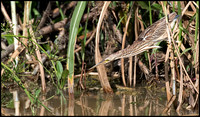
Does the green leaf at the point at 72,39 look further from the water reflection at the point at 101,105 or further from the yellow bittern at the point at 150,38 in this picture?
the yellow bittern at the point at 150,38

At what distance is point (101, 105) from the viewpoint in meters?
2.50

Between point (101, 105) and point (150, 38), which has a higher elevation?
point (150, 38)

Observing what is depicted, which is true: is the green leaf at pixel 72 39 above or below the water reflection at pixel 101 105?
above

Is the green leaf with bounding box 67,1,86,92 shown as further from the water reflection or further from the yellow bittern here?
the yellow bittern

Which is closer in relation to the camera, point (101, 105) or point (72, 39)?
point (101, 105)

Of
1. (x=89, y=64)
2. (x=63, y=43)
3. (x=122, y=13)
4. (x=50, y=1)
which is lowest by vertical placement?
(x=89, y=64)

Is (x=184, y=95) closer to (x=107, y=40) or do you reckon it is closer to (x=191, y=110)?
(x=191, y=110)

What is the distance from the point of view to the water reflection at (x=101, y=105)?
2.28 meters

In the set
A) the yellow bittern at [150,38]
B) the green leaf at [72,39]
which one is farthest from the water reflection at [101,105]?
the yellow bittern at [150,38]

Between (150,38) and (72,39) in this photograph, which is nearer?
(150,38)

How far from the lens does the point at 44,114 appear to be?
7.43 feet

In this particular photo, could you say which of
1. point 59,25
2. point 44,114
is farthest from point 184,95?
point 59,25

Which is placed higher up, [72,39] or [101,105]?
[72,39]

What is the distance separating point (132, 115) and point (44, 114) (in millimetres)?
587
